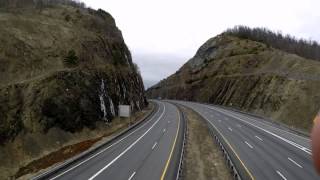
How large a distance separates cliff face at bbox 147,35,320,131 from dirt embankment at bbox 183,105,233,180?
17.6 metres

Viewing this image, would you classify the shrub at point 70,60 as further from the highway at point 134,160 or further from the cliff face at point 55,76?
the highway at point 134,160

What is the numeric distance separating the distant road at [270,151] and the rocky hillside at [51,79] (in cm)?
1723

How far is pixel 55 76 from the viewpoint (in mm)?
44031

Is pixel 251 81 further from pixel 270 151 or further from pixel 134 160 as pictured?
pixel 134 160

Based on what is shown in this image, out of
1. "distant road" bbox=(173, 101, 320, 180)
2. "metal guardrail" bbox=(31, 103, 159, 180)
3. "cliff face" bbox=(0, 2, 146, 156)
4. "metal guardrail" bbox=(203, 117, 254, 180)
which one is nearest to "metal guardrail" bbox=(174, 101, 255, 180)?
"metal guardrail" bbox=(203, 117, 254, 180)

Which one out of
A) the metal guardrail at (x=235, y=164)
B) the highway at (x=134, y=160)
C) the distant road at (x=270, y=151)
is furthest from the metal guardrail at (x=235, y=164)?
the highway at (x=134, y=160)

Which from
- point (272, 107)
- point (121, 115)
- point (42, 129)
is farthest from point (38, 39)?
point (272, 107)

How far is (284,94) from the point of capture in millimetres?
62219

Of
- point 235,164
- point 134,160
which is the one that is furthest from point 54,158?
point 235,164

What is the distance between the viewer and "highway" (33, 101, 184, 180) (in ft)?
78.8

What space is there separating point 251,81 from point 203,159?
53.7 m

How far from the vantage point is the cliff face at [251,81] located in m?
56.6

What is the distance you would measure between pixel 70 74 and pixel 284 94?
118 ft

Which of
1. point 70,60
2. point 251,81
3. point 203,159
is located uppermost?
point 251,81
